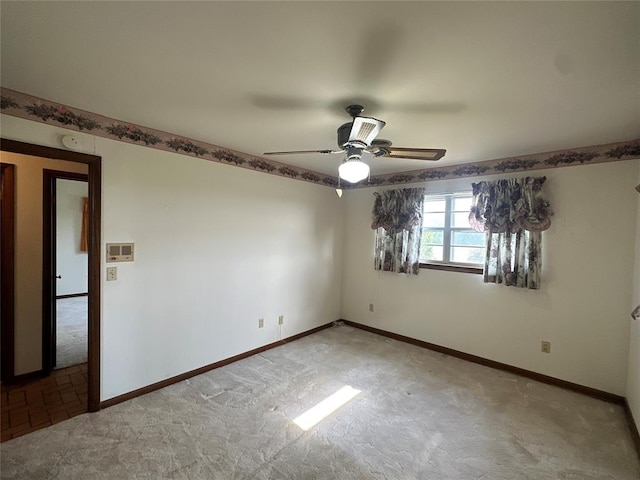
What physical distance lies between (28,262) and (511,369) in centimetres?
507

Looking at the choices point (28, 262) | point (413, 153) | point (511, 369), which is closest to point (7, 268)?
point (28, 262)

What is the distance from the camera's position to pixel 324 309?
456 centimetres

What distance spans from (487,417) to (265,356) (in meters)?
2.29

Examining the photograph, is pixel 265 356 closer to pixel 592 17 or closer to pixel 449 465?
pixel 449 465

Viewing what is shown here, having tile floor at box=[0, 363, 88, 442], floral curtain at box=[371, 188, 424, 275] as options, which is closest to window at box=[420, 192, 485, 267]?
floral curtain at box=[371, 188, 424, 275]

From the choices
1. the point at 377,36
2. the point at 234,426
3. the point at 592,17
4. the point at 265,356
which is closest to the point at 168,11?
the point at 377,36

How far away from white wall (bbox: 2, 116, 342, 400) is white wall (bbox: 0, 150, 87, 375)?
3.65 feet

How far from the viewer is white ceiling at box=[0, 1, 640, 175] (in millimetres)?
1191

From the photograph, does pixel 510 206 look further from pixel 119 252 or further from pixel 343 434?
pixel 119 252

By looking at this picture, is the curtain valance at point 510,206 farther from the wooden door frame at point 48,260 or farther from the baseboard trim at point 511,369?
the wooden door frame at point 48,260

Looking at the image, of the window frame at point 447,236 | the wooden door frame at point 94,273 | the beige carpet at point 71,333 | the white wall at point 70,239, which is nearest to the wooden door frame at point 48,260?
the beige carpet at point 71,333

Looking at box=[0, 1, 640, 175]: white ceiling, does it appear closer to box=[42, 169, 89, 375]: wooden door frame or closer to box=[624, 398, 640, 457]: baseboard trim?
box=[42, 169, 89, 375]: wooden door frame

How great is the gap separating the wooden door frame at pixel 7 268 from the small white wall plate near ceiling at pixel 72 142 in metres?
1.17

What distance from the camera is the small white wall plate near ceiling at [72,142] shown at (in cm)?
216
